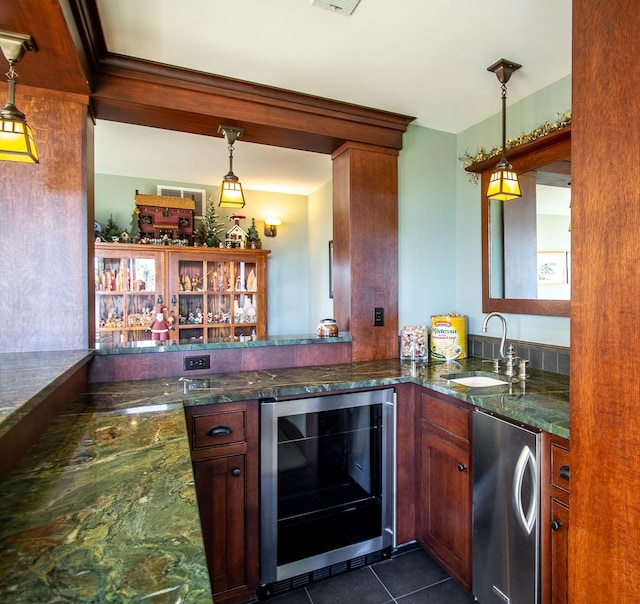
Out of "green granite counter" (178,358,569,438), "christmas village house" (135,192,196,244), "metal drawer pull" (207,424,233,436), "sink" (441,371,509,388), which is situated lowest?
"metal drawer pull" (207,424,233,436)

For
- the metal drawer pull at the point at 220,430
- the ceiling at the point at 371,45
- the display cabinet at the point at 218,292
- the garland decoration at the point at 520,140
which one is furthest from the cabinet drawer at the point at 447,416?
the display cabinet at the point at 218,292

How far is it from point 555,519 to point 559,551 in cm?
10

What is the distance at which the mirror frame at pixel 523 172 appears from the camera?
2.06 m

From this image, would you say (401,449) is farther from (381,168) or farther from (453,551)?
(381,168)

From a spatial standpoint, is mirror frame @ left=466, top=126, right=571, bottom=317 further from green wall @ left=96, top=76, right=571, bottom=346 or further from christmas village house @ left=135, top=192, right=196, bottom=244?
christmas village house @ left=135, top=192, right=196, bottom=244

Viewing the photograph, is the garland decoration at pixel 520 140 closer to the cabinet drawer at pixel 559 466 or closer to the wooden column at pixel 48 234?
the cabinet drawer at pixel 559 466

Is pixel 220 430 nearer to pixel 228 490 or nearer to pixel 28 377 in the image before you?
pixel 228 490

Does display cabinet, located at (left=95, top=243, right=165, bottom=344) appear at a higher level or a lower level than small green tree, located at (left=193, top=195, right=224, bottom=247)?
lower

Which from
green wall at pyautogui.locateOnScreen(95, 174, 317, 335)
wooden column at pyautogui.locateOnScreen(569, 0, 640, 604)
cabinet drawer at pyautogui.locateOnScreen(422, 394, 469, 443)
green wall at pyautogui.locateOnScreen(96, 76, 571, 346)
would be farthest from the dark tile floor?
green wall at pyautogui.locateOnScreen(95, 174, 317, 335)

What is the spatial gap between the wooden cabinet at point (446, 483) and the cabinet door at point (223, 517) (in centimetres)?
95

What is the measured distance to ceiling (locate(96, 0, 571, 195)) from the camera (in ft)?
5.20

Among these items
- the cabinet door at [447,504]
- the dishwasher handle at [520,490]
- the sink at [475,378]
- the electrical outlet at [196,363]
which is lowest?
the cabinet door at [447,504]

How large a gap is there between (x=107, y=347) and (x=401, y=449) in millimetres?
1638

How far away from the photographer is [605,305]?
103 centimetres
